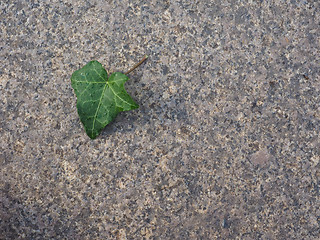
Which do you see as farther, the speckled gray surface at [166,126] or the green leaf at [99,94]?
the speckled gray surface at [166,126]

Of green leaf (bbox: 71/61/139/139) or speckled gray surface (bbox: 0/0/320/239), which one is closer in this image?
green leaf (bbox: 71/61/139/139)

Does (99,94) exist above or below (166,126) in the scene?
above

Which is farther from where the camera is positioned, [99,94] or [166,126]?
[166,126]

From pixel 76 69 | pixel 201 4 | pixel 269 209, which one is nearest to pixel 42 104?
pixel 76 69

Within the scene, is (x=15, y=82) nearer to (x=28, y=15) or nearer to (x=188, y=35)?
(x=28, y=15)
